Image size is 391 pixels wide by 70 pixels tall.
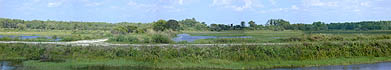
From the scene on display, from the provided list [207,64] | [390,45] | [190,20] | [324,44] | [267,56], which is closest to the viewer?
[207,64]

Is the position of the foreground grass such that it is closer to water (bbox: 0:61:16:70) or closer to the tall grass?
the tall grass

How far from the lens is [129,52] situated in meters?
32.7

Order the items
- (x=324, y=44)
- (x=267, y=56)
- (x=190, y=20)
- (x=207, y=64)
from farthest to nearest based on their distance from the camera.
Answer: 1. (x=190, y=20)
2. (x=324, y=44)
3. (x=267, y=56)
4. (x=207, y=64)

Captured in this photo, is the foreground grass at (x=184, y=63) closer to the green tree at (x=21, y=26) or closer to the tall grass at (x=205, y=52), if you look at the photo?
the tall grass at (x=205, y=52)

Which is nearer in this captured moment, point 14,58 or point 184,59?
point 184,59

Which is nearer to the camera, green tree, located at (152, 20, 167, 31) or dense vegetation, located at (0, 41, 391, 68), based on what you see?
dense vegetation, located at (0, 41, 391, 68)

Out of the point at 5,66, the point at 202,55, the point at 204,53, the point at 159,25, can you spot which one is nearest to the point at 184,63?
the point at 202,55

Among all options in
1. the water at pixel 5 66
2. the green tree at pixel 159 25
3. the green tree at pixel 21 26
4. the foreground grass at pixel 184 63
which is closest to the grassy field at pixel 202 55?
the foreground grass at pixel 184 63

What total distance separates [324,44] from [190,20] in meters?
147

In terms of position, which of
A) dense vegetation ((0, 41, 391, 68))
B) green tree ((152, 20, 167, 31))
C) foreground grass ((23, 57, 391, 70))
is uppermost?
green tree ((152, 20, 167, 31))

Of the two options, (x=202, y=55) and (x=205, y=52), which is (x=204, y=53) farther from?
(x=202, y=55)

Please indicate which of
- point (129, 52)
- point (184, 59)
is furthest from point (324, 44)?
point (129, 52)

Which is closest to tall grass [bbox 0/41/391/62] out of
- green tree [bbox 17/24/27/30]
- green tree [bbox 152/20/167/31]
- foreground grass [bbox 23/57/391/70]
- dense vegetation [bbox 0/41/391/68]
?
dense vegetation [bbox 0/41/391/68]

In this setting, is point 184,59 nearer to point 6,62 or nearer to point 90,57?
point 90,57
